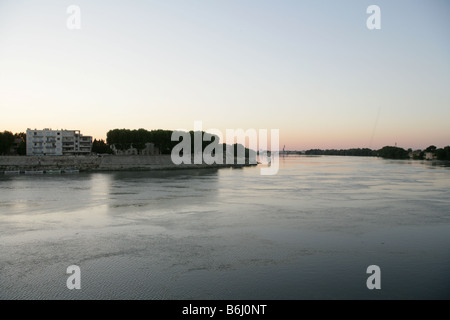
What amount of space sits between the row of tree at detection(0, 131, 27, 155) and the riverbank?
1052 cm

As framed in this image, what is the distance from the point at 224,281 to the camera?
8562mm

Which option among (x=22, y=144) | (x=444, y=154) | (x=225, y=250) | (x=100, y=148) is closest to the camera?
(x=225, y=250)

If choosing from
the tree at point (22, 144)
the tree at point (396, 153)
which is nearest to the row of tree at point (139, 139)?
the tree at point (22, 144)

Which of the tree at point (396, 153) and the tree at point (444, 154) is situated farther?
the tree at point (396, 153)

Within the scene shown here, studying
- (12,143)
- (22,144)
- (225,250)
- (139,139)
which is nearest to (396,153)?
(139,139)

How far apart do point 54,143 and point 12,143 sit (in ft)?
37.0

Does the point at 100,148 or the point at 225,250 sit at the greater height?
the point at 100,148

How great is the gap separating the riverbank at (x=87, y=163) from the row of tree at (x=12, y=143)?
10522 mm

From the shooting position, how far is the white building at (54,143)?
8206 cm

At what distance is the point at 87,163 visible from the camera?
203 ft

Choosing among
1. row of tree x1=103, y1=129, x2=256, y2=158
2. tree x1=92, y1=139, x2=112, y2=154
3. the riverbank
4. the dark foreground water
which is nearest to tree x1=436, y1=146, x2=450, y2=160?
row of tree x1=103, y1=129, x2=256, y2=158

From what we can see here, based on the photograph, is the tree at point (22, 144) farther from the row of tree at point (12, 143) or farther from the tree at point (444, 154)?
the tree at point (444, 154)

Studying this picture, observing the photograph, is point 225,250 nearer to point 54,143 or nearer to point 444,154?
point 54,143

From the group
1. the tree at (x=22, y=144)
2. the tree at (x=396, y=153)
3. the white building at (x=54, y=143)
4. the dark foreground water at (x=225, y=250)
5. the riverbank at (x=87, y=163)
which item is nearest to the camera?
the dark foreground water at (x=225, y=250)
